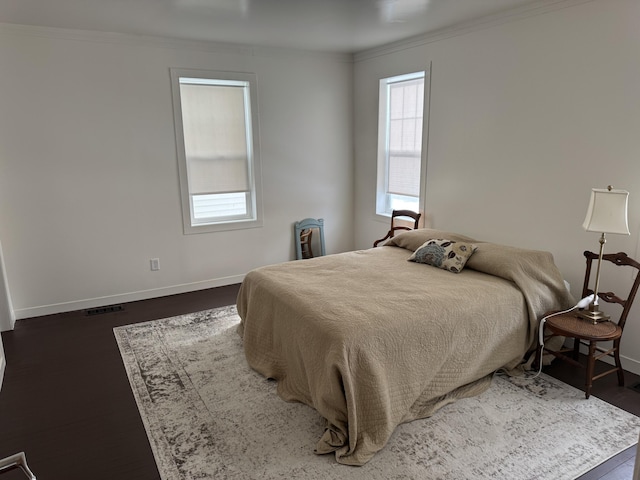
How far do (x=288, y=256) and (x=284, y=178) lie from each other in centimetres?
95

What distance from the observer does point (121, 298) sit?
14.6 ft

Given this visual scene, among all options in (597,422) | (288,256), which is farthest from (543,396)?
(288,256)

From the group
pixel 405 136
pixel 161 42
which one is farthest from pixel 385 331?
pixel 161 42

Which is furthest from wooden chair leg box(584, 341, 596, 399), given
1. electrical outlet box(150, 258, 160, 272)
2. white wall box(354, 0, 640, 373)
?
electrical outlet box(150, 258, 160, 272)

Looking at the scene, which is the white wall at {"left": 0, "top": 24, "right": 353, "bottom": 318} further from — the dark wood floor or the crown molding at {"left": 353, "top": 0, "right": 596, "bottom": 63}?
the crown molding at {"left": 353, "top": 0, "right": 596, "bottom": 63}

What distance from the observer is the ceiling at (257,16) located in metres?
3.18

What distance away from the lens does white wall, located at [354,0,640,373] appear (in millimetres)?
2875

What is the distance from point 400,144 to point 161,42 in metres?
2.65

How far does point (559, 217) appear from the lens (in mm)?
3314

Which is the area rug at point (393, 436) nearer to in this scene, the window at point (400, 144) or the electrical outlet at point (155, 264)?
the electrical outlet at point (155, 264)

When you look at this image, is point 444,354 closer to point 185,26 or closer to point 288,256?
point 288,256

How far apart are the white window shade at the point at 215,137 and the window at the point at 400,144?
62.0 inches

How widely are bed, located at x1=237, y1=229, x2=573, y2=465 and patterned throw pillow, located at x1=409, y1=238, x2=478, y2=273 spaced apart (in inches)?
2.1

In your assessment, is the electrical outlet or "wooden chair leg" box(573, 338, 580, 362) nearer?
"wooden chair leg" box(573, 338, 580, 362)
